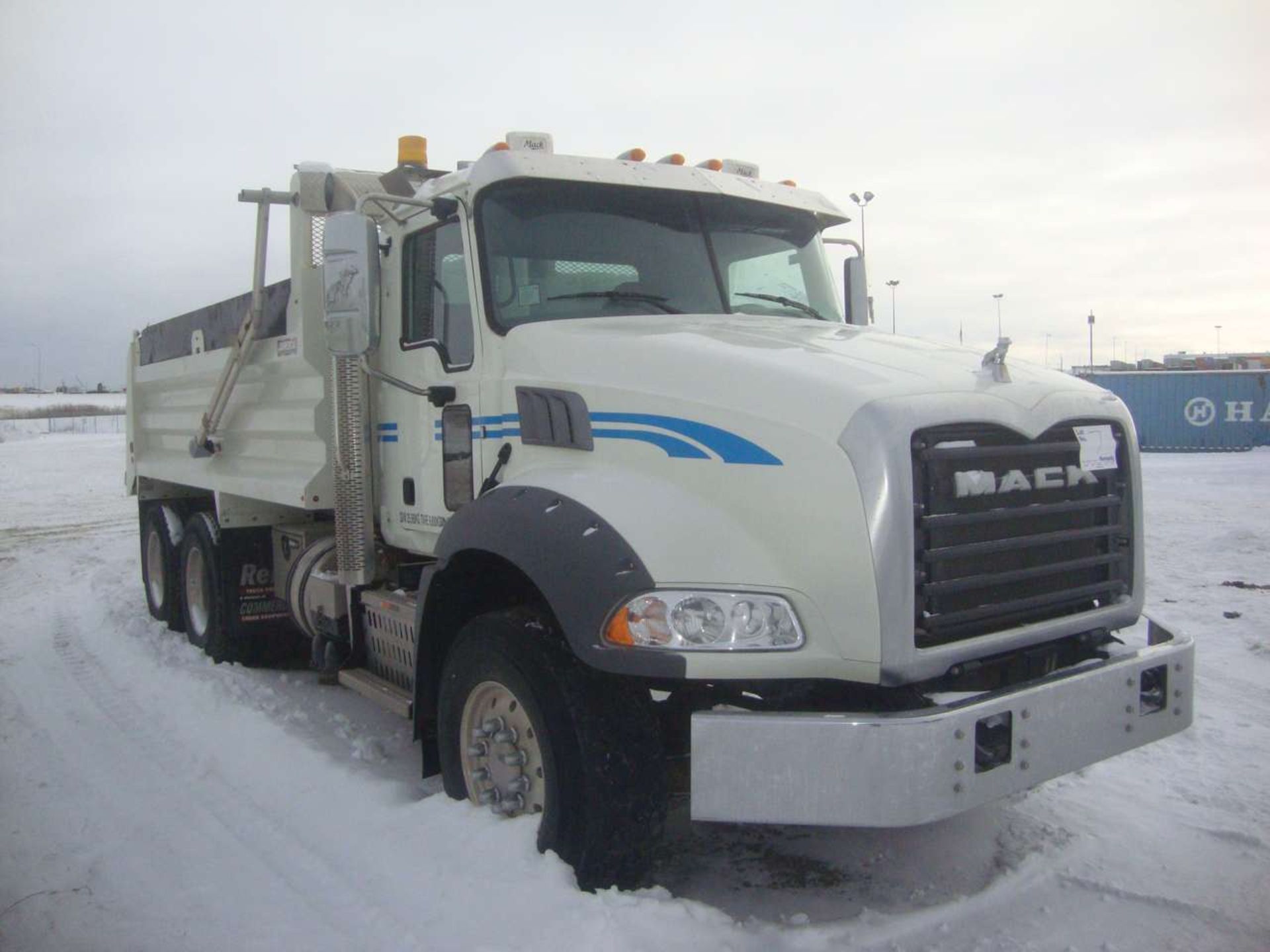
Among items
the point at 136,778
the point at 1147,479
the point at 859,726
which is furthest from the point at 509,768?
the point at 1147,479

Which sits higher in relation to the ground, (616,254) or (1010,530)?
(616,254)

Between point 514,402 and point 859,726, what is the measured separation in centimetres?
196

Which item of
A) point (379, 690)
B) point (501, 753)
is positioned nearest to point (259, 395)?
point (379, 690)

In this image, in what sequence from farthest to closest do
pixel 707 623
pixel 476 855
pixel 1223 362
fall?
pixel 1223 362 < pixel 476 855 < pixel 707 623

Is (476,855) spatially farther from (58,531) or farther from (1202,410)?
(1202,410)

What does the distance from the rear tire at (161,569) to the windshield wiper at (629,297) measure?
506 cm

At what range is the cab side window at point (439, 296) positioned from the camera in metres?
4.61

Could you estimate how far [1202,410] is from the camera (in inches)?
1062

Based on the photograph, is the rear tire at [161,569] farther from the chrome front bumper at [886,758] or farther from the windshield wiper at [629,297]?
the chrome front bumper at [886,758]

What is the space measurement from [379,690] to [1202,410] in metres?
27.1

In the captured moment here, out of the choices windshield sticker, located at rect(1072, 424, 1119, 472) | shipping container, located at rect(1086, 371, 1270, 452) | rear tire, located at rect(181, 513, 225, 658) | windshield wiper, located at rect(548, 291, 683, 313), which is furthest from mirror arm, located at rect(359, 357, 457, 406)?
shipping container, located at rect(1086, 371, 1270, 452)

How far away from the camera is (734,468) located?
333cm

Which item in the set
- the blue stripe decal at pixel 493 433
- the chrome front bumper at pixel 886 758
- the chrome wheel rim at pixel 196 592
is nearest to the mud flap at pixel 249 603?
the chrome wheel rim at pixel 196 592

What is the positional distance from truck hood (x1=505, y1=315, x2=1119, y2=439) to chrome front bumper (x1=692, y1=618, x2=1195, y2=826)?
87 cm
